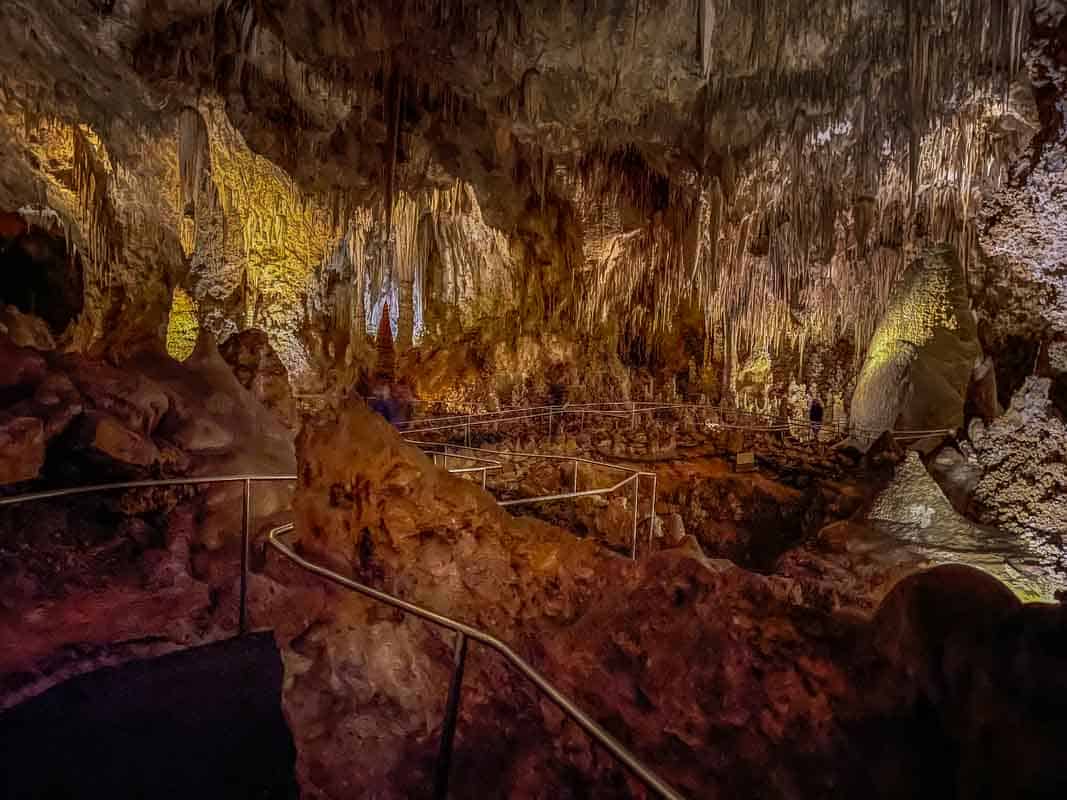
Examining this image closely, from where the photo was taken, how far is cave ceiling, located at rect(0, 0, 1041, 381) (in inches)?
289

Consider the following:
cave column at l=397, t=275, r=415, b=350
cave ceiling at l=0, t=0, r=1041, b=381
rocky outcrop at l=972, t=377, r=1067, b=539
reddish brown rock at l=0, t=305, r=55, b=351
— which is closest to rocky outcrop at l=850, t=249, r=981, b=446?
cave ceiling at l=0, t=0, r=1041, b=381

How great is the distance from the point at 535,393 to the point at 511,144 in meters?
6.86

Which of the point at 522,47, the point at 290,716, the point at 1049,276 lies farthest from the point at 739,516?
the point at 290,716

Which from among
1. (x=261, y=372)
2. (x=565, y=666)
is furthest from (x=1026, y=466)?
(x=261, y=372)

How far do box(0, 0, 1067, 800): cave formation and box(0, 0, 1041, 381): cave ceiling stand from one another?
63 millimetres

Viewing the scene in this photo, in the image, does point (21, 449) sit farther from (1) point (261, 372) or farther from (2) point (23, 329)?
(1) point (261, 372)

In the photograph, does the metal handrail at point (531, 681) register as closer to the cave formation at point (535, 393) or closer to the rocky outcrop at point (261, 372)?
the cave formation at point (535, 393)

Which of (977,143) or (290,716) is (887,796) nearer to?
(290,716)

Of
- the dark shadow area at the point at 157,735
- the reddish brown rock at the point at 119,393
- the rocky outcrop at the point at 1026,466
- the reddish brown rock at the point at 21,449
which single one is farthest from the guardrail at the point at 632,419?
the dark shadow area at the point at 157,735

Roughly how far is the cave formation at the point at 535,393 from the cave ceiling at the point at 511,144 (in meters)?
0.06

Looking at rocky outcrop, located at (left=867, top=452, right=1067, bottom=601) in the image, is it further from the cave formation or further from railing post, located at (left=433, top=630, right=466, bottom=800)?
railing post, located at (left=433, top=630, right=466, bottom=800)

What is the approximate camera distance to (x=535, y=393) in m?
16.2

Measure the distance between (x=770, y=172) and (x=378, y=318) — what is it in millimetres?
9054

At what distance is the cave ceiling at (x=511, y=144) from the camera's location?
7328 mm
